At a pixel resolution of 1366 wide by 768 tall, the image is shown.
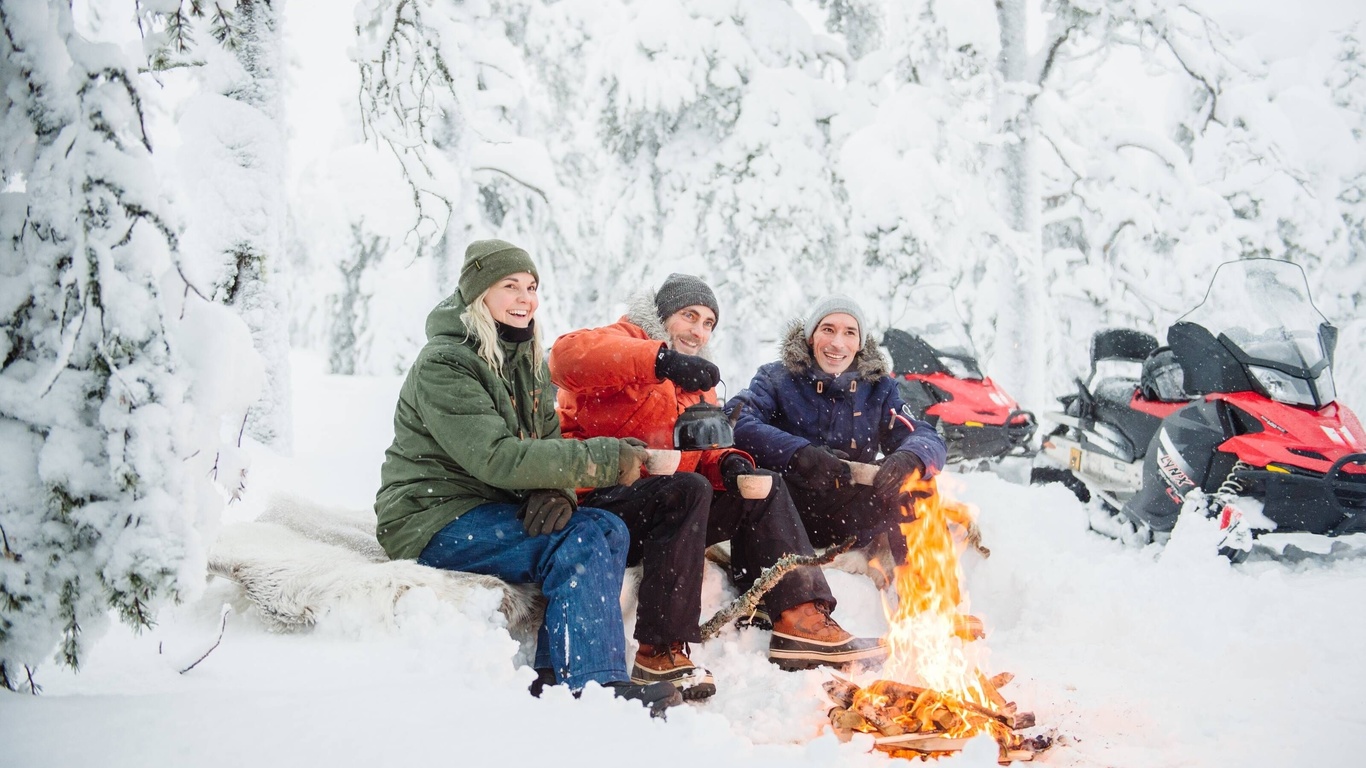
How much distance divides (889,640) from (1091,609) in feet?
3.58

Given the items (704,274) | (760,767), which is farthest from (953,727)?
(704,274)

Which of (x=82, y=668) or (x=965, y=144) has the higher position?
(x=965, y=144)

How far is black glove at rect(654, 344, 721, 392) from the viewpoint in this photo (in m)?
3.29

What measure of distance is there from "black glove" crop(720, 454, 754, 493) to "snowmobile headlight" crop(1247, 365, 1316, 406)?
316 cm

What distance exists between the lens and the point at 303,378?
42.1ft

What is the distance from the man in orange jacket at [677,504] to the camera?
318 centimetres

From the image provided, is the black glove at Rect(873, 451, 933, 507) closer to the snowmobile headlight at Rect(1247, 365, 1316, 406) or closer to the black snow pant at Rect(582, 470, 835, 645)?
the black snow pant at Rect(582, 470, 835, 645)

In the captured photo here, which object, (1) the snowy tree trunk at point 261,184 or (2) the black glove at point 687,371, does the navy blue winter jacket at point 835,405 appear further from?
(1) the snowy tree trunk at point 261,184

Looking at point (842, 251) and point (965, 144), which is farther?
point (842, 251)

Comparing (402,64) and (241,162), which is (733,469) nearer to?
(402,64)

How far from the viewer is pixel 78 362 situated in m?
1.84

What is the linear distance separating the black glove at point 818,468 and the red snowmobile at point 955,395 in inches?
140

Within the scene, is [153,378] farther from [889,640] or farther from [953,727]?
[889,640]

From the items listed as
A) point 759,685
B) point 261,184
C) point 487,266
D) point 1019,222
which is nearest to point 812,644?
point 759,685
